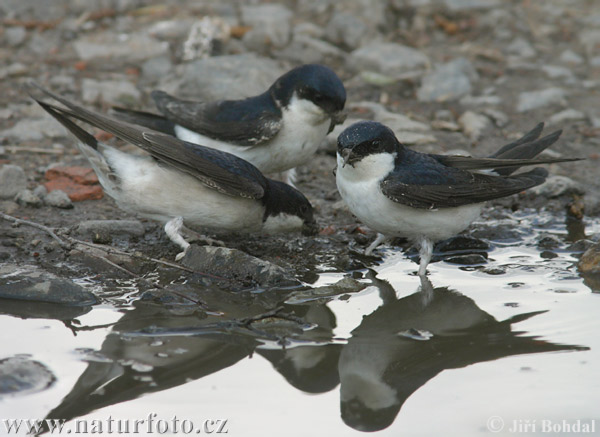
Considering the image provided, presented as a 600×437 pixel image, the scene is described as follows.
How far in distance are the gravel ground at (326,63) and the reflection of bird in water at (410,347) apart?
3.16 ft

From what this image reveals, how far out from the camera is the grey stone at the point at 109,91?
745 centimetres

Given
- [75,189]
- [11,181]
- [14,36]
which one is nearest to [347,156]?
[75,189]

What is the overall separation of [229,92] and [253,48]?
1327 mm

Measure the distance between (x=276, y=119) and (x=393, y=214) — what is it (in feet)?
4.76

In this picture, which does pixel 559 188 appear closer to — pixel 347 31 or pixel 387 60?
pixel 387 60

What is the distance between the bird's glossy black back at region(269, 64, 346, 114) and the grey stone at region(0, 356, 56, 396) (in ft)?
9.90

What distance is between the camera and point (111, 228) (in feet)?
18.0

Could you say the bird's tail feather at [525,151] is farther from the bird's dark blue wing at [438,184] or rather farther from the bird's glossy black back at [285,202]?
the bird's glossy black back at [285,202]

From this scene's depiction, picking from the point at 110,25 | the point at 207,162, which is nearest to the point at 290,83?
the point at 207,162

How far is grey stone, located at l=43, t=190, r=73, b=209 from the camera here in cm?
584

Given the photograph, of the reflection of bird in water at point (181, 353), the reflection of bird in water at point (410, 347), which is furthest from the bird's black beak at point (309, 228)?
the reflection of bird in water at point (181, 353)

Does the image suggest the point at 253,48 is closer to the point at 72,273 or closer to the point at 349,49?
the point at 349,49

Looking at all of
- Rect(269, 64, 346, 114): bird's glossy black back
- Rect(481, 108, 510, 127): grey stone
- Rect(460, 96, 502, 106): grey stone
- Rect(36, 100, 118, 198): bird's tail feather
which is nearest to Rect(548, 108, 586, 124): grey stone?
Rect(481, 108, 510, 127): grey stone

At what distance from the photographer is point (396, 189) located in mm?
4844
